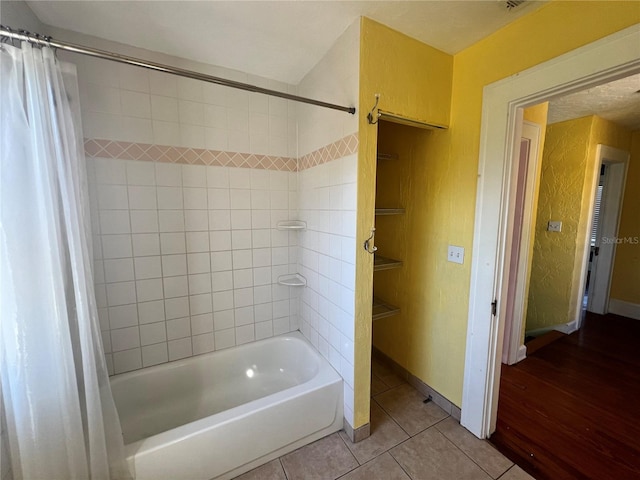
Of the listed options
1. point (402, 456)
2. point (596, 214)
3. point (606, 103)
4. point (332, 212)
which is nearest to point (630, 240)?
point (596, 214)

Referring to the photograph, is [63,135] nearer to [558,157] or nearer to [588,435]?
[588,435]

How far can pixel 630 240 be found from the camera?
324 centimetres

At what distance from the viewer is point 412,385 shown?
2119 millimetres

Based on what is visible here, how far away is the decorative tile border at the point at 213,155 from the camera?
154 centimetres

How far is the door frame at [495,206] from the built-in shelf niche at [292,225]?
1183mm

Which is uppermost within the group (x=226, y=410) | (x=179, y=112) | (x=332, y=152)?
(x=179, y=112)

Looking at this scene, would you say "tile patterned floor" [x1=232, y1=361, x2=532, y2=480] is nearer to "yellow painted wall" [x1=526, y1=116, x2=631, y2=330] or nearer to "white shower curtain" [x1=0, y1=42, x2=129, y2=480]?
"white shower curtain" [x1=0, y1=42, x2=129, y2=480]

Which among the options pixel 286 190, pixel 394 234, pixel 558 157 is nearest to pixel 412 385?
pixel 394 234

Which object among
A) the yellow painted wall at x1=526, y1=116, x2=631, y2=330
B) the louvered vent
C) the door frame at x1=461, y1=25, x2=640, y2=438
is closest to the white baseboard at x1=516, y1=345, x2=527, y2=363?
the yellow painted wall at x1=526, y1=116, x2=631, y2=330

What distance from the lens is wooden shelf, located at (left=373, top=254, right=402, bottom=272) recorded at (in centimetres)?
192

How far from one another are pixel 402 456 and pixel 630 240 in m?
4.02

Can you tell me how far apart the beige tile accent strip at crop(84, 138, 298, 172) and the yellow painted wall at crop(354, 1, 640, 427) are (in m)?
0.88

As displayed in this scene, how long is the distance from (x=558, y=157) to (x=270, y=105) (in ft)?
10.2

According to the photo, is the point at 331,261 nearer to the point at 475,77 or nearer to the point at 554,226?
the point at 475,77
